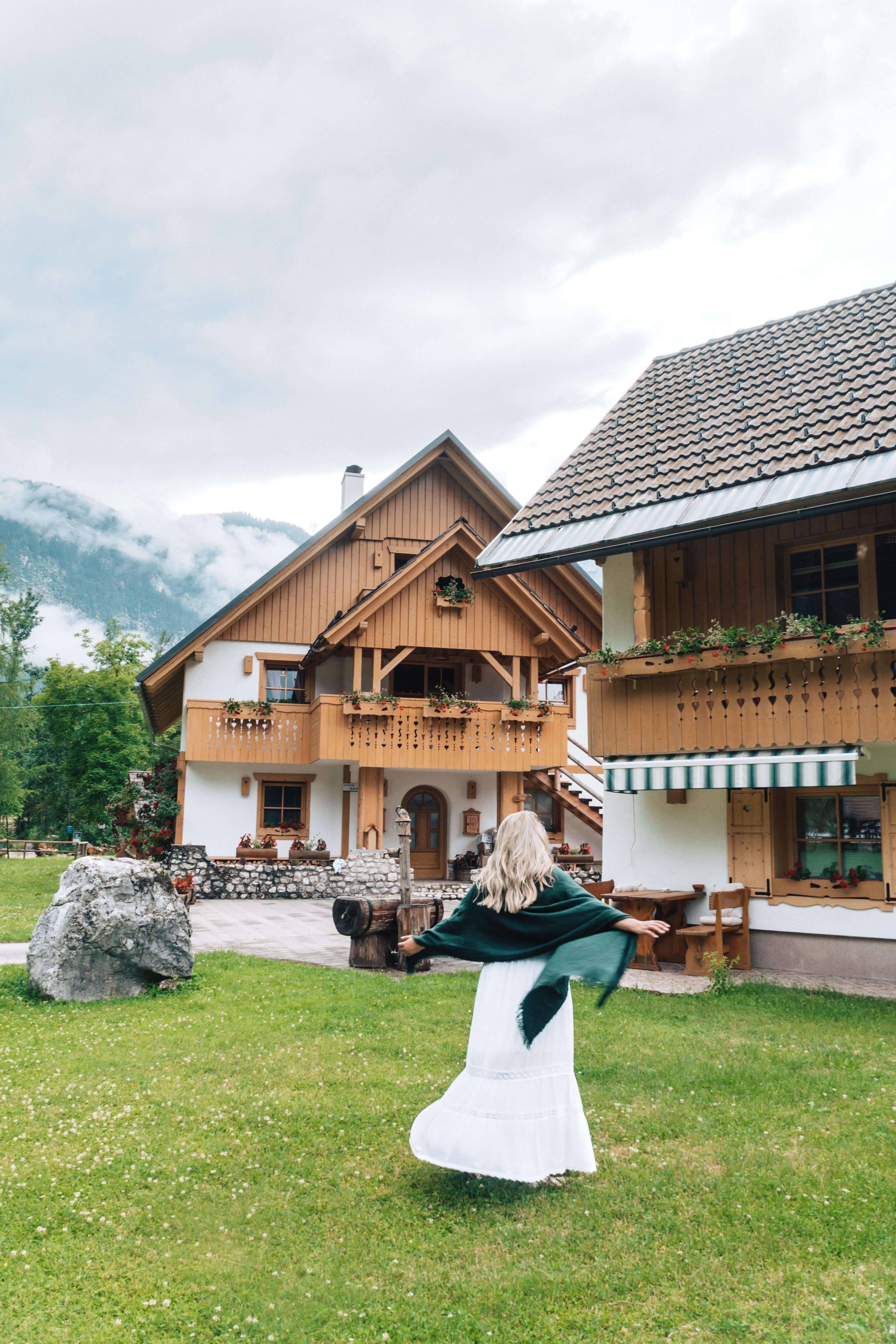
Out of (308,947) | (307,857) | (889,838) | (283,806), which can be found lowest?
(308,947)

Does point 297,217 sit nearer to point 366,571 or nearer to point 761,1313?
point 366,571

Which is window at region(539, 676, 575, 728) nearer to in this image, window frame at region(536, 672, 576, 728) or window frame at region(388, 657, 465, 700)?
window frame at region(536, 672, 576, 728)

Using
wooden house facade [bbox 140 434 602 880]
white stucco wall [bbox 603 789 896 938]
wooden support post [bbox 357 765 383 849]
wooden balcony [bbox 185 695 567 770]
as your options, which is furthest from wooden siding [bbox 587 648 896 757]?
wooden support post [bbox 357 765 383 849]

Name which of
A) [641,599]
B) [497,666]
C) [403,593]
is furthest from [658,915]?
[403,593]

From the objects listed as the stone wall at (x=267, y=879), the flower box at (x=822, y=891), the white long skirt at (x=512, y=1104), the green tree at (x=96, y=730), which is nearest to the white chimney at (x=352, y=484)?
the stone wall at (x=267, y=879)

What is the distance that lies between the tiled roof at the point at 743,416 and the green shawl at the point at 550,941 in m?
8.24

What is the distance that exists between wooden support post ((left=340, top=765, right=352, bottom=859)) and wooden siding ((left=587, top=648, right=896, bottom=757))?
12331 millimetres

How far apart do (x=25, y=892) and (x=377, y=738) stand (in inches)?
334

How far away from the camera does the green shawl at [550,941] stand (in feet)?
16.5

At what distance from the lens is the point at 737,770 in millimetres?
11688

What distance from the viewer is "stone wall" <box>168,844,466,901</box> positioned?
23.0 m

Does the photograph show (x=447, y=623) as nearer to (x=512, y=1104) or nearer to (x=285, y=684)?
(x=285, y=684)

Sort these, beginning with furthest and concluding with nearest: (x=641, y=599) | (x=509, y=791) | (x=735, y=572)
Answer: (x=509, y=791) < (x=735, y=572) < (x=641, y=599)

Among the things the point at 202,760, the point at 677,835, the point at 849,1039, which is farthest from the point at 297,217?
the point at 849,1039
